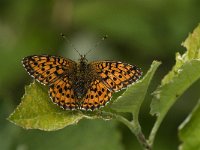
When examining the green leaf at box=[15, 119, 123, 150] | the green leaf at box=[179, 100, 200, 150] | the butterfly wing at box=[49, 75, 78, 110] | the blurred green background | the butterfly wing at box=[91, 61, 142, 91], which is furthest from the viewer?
the blurred green background

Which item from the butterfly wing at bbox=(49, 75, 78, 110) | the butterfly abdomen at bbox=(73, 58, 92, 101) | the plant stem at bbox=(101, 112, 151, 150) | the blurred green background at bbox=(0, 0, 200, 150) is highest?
the plant stem at bbox=(101, 112, 151, 150)

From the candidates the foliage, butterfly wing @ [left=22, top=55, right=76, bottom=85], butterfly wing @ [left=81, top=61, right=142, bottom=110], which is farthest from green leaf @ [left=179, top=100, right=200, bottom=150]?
butterfly wing @ [left=22, top=55, right=76, bottom=85]

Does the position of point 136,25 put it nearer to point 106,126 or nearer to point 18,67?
point 18,67

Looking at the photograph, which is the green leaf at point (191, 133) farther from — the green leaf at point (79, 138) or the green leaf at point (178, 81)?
the green leaf at point (79, 138)

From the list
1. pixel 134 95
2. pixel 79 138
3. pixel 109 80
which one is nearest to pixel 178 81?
pixel 134 95

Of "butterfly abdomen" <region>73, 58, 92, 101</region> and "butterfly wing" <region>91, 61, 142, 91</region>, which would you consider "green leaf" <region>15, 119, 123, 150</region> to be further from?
"butterfly wing" <region>91, 61, 142, 91</region>

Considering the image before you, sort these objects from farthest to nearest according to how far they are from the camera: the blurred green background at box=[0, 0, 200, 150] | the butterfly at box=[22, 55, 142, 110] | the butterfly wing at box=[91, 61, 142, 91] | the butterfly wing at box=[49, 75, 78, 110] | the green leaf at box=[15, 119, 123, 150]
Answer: the blurred green background at box=[0, 0, 200, 150], the green leaf at box=[15, 119, 123, 150], the butterfly wing at box=[91, 61, 142, 91], the butterfly at box=[22, 55, 142, 110], the butterfly wing at box=[49, 75, 78, 110]
